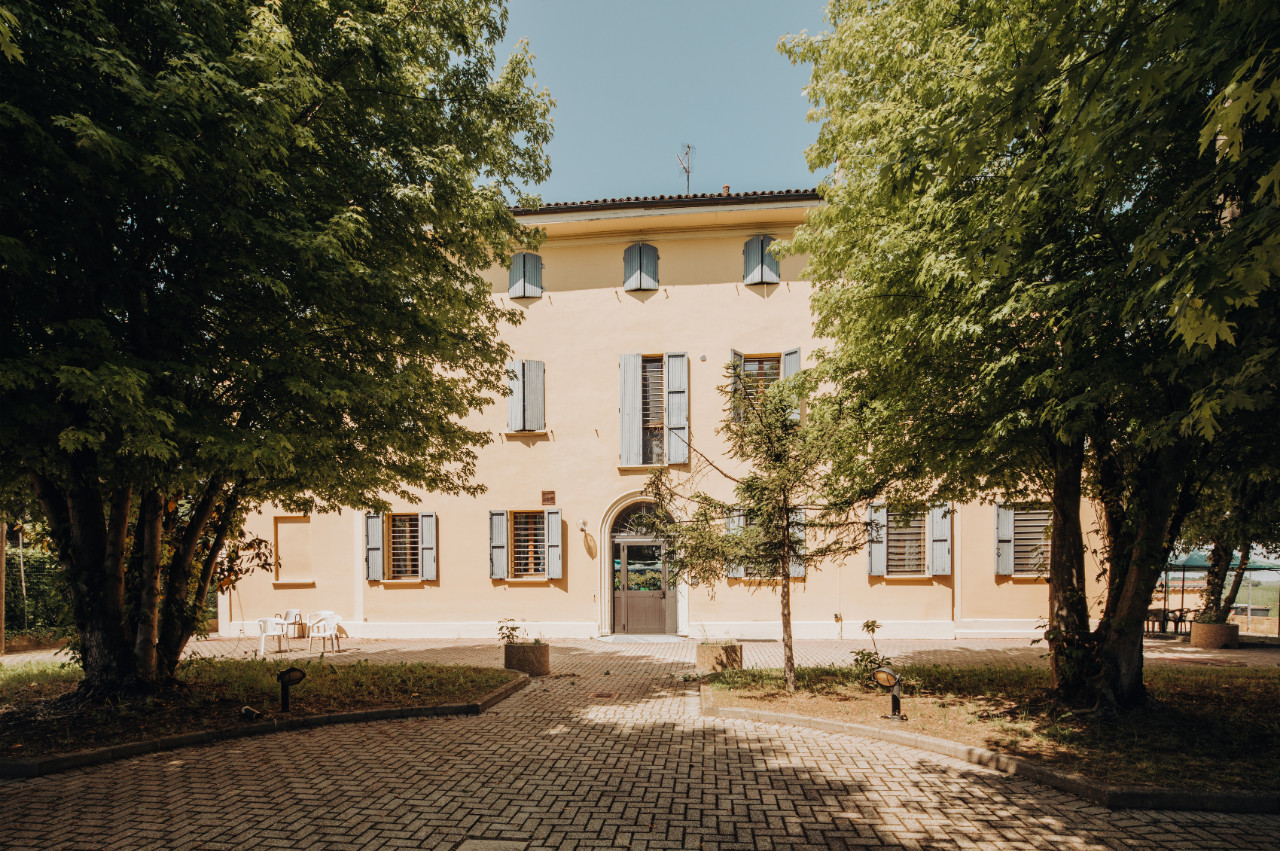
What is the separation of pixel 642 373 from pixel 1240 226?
1244cm

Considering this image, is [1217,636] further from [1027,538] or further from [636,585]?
[636,585]

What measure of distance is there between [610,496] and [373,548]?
6.04 metres

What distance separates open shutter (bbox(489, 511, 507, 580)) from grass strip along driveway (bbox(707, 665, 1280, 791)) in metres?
6.93

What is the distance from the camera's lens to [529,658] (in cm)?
1075

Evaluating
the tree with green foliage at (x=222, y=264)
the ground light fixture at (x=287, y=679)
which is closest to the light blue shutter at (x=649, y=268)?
the tree with green foliage at (x=222, y=264)

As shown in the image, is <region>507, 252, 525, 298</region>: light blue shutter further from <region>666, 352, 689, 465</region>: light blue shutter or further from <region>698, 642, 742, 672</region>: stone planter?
<region>698, 642, 742, 672</region>: stone planter

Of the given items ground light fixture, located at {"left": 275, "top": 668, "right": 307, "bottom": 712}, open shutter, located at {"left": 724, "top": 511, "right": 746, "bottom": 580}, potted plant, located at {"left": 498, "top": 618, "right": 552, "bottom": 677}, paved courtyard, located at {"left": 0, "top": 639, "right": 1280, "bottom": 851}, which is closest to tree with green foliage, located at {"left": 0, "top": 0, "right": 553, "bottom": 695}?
ground light fixture, located at {"left": 275, "top": 668, "right": 307, "bottom": 712}

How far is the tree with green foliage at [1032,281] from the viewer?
158 inches

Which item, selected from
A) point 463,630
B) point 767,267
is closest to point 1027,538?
point 767,267

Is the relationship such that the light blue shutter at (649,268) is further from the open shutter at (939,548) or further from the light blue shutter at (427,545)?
the open shutter at (939,548)

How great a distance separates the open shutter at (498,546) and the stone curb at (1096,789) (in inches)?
389

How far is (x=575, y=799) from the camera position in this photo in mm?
5246

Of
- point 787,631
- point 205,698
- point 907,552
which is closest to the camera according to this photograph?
point 205,698

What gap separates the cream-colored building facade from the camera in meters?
14.5
